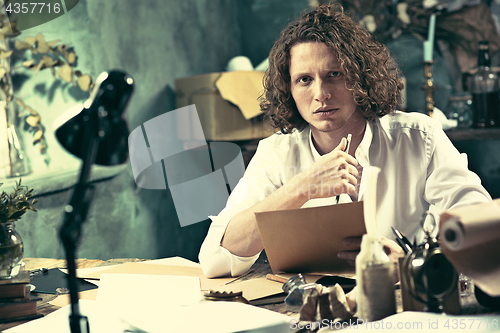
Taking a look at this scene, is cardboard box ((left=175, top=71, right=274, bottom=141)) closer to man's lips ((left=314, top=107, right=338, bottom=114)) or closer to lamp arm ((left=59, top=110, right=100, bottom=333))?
man's lips ((left=314, top=107, right=338, bottom=114))

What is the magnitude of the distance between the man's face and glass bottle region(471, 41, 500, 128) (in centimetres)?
129

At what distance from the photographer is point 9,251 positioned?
104 cm

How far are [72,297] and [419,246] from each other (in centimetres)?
52

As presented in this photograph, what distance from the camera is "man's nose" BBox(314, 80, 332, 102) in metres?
1.31

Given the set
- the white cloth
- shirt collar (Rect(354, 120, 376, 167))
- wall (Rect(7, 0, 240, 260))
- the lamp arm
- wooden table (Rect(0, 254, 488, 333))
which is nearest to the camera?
the lamp arm

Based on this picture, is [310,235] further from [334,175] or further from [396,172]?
[396,172]

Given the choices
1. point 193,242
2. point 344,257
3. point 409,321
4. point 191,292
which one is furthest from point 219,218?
point 193,242

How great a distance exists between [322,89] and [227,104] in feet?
3.97

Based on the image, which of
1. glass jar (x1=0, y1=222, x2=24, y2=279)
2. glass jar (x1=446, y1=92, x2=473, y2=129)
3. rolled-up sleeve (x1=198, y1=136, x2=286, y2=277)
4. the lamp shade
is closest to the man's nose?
rolled-up sleeve (x1=198, y1=136, x2=286, y2=277)

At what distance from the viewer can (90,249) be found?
6.93 ft

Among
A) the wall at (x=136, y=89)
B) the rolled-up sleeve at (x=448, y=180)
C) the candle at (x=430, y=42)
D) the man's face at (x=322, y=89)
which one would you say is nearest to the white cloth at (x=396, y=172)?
the rolled-up sleeve at (x=448, y=180)

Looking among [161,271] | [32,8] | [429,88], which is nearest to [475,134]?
[429,88]

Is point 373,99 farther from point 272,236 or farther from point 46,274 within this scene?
point 46,274

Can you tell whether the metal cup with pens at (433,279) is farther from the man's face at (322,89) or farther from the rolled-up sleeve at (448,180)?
the man's face at (322,89)
